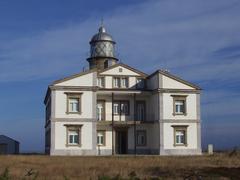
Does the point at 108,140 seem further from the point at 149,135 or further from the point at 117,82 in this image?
the point at 117,82

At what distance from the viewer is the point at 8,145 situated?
2200 inches

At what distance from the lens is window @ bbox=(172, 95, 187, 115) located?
46500 millimetres

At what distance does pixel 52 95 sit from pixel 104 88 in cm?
524

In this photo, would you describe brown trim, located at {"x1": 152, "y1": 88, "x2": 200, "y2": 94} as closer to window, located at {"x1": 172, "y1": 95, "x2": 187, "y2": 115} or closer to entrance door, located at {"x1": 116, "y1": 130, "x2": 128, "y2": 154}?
window, located at {"x1": 172, "y1": 95, "x2": 187, "y2": 115}

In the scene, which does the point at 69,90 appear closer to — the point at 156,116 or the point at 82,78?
the point at 82,78

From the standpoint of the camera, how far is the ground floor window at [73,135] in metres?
44.7

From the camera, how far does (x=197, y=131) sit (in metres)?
46.8

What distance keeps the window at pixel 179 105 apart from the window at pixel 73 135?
8.95 meters

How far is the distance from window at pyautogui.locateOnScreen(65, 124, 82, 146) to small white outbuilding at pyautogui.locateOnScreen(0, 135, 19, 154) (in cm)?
1338

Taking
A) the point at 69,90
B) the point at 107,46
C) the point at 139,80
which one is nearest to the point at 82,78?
the point at 69,90

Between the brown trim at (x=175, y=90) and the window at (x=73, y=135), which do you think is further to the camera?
the brown trim at (x=175, y=90)

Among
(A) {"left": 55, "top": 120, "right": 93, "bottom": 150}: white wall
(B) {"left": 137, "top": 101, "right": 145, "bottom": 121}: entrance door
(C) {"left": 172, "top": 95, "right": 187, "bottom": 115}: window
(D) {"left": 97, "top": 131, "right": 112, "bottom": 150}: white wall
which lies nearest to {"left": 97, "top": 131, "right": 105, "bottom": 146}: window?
(D) {"left": 97, "top": 131, "right": 112, "bottom": 150}: white wall

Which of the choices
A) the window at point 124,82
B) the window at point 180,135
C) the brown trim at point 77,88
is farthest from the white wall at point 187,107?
the brown trim at point 77,88

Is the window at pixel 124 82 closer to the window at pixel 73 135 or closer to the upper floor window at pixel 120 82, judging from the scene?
the upper floor window at pixel 120 82
